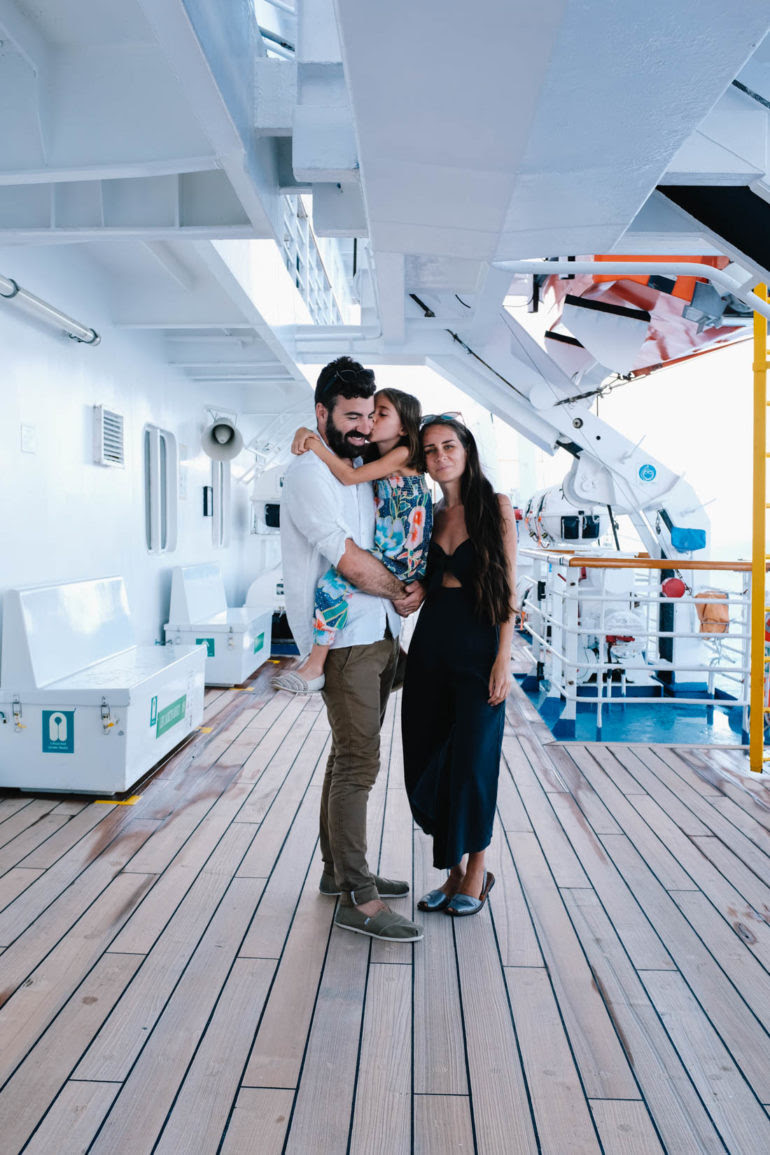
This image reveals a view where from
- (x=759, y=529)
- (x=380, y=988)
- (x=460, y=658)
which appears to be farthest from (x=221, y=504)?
(x=380, y=988)

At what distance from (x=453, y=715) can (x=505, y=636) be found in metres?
0.29

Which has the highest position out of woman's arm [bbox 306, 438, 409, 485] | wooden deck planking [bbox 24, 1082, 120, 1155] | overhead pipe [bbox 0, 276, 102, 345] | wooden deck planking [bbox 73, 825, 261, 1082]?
overhead pipe [bbox 0, 276, 102, 345]

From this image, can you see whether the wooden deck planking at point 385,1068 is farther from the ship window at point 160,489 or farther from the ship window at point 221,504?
the ship window at point 221,504

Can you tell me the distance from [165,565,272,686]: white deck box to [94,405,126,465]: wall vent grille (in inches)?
48.7

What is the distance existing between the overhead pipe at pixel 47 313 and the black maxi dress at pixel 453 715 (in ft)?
7.10

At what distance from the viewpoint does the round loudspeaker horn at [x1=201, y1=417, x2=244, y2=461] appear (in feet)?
21.2

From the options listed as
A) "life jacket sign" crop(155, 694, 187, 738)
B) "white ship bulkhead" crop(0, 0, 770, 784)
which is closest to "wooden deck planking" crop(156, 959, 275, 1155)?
"life jacket sign" crop(155, 694, 187, 738)

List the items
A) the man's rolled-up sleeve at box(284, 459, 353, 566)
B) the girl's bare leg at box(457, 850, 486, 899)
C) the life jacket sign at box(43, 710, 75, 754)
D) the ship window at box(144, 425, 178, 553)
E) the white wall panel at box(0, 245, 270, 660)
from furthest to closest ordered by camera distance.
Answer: the ship window at box(144, 425, 178, 553) < the white wall panel at box(0, 245, 270, 660) < the life jacket sign at box(43, 710, 75, 754) < the girl's bare leg at box(457, 850, 486, 899) < the man's rolled-up sleeve at box(284, 459, 353, 566)

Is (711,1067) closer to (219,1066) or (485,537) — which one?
(219,1066)

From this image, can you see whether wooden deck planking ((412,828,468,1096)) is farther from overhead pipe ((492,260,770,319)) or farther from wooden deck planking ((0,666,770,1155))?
overhead pipe ((492,260,770,319))

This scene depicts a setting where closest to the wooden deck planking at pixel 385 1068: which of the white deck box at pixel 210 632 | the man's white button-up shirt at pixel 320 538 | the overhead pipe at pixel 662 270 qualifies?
the man's white button-up shirt at pixel 320 538

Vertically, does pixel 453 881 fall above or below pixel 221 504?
below

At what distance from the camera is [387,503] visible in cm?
216

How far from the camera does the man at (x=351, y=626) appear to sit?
6.75ft
